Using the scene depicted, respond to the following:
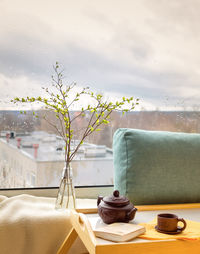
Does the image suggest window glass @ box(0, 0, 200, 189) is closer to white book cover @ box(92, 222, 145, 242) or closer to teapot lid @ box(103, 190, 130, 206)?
teapot lid @ box(103, 190, 130, 206)

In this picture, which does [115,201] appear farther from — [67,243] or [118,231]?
[67,243]

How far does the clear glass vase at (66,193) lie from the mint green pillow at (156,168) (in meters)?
0.29

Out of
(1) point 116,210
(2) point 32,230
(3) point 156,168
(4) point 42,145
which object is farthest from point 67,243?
(4) point 42,145

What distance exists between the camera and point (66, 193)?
1.60m

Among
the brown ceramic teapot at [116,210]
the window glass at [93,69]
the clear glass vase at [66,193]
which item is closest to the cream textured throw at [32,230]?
the clear glass vase at [66,193]

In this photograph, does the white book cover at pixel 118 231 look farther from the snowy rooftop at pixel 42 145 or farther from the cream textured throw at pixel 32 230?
the snowy rooftop at pixel 42 145

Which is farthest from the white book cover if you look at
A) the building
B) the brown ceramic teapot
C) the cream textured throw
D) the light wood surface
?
the building

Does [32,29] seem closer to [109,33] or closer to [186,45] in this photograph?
[109,33]

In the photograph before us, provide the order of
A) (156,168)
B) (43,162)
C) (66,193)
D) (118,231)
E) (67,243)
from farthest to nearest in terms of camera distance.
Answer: (43,162) < (156,168) < (66,193) < (67,243) < (118,231)

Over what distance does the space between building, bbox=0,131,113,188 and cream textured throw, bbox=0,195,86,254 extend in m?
0.41

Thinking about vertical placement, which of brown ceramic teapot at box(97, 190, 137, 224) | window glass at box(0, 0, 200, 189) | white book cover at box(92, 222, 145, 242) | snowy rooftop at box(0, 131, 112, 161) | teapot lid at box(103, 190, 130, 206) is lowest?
white book cover at box(92, 222, 145, 242)

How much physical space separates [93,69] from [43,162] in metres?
0.70

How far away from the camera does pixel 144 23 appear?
6.98 ft

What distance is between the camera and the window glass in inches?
78.3
